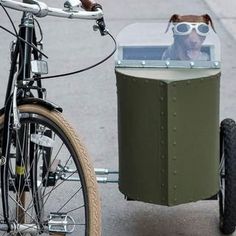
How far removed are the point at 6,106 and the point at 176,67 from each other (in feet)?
2.72

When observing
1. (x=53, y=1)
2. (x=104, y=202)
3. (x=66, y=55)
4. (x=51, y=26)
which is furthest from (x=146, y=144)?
(x=53, y=1)

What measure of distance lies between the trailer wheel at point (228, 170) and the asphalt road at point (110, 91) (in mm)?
308

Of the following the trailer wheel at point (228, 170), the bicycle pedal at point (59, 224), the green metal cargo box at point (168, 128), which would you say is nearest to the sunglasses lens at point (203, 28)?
the green metal cargo box at point (168, 128)

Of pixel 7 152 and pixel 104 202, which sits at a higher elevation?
pixel 7 152

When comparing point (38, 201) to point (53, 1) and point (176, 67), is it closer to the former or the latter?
point (176, 67)

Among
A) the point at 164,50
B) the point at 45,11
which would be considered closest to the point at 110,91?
the point at 164,50

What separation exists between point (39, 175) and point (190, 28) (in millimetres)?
1013

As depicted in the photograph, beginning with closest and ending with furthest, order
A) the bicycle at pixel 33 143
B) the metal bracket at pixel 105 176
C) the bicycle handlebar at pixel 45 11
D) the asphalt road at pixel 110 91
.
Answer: the bicycle handlebar at pixel 45 11
the bicycle at pixel 33 143
the metal bracket at pixel 105 176
the asphalt road at pixel 110 91

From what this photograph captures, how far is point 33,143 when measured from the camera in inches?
125

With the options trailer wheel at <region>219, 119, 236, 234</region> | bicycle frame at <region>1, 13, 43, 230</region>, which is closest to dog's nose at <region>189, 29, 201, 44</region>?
trailer wheel at <region>219, 119, 236, 234</region>

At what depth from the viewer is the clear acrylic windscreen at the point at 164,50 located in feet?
11.0

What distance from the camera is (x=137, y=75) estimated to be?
10.8 ft

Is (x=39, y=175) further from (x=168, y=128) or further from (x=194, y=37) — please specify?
(x=194, y=37)

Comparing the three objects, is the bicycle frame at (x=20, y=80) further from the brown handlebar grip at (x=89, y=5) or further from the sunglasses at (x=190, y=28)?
the sunglasses at (x=190, y=28)
